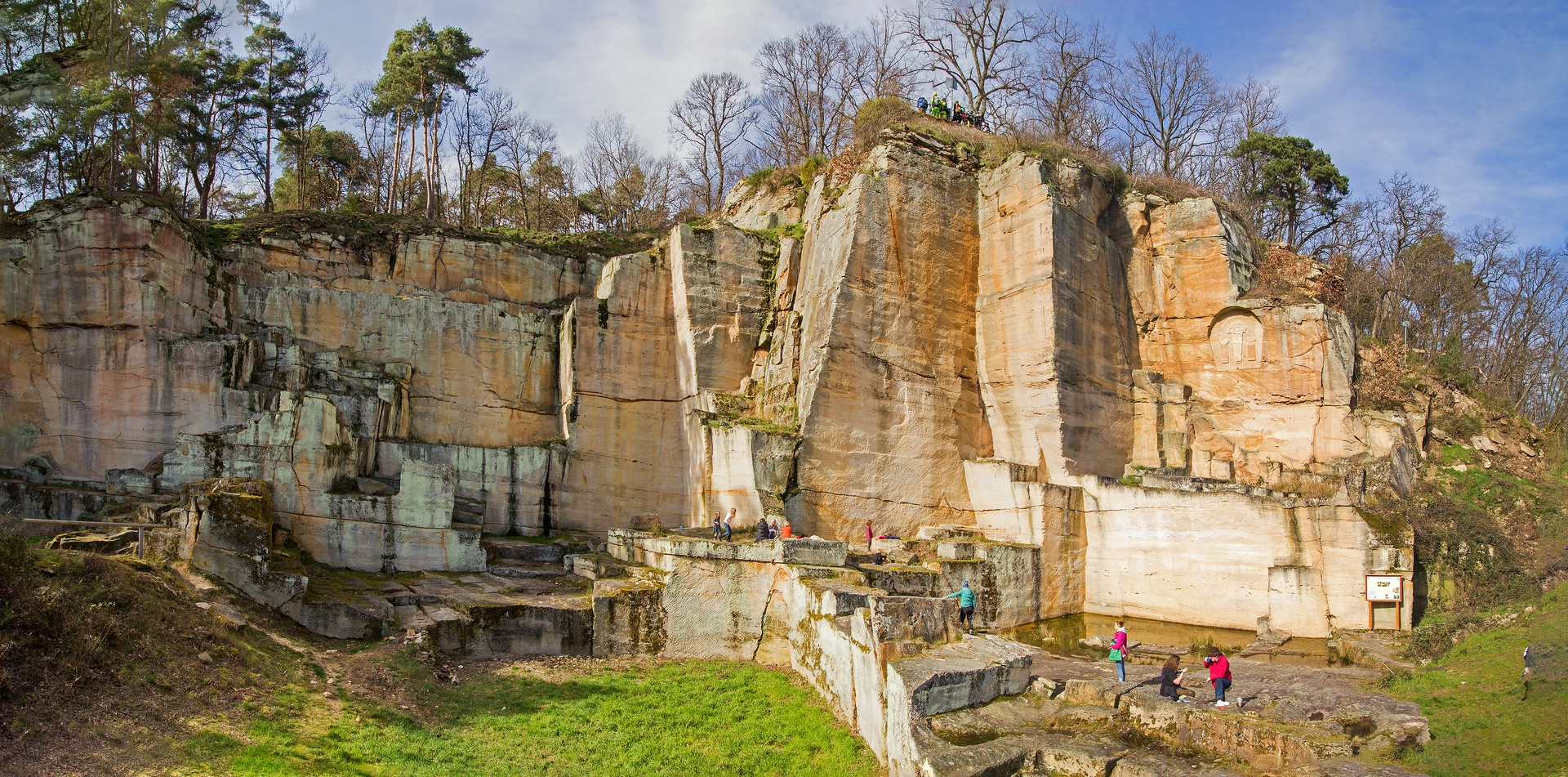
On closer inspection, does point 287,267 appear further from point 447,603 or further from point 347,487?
point 447,603

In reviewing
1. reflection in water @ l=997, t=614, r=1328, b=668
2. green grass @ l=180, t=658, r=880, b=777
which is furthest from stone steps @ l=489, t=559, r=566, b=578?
reflection in water @ l=997, t=614, r=1328, b=668

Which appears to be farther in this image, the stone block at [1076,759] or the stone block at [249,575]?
the stone block at [249,575]

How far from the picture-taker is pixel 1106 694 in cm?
1265

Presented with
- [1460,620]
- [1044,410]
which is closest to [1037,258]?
[1044,410]

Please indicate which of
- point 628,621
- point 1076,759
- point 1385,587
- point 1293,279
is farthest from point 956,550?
point 1293,279

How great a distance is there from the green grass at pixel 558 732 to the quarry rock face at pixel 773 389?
7.02ft

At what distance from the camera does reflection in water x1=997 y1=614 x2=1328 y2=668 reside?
17.2 m

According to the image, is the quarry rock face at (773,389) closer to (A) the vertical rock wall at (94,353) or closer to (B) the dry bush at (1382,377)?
(A) the vertical rock wall at (94,353)

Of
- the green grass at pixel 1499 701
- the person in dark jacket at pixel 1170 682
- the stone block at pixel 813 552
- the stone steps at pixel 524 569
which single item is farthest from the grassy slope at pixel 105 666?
the green grass at pixel 1499 701

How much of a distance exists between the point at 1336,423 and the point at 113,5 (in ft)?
109

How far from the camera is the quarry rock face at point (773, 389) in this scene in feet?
59.9

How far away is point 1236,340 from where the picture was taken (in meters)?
24.0

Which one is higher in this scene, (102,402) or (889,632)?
(102,402)

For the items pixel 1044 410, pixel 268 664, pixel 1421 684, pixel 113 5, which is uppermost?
pixel 113 5
